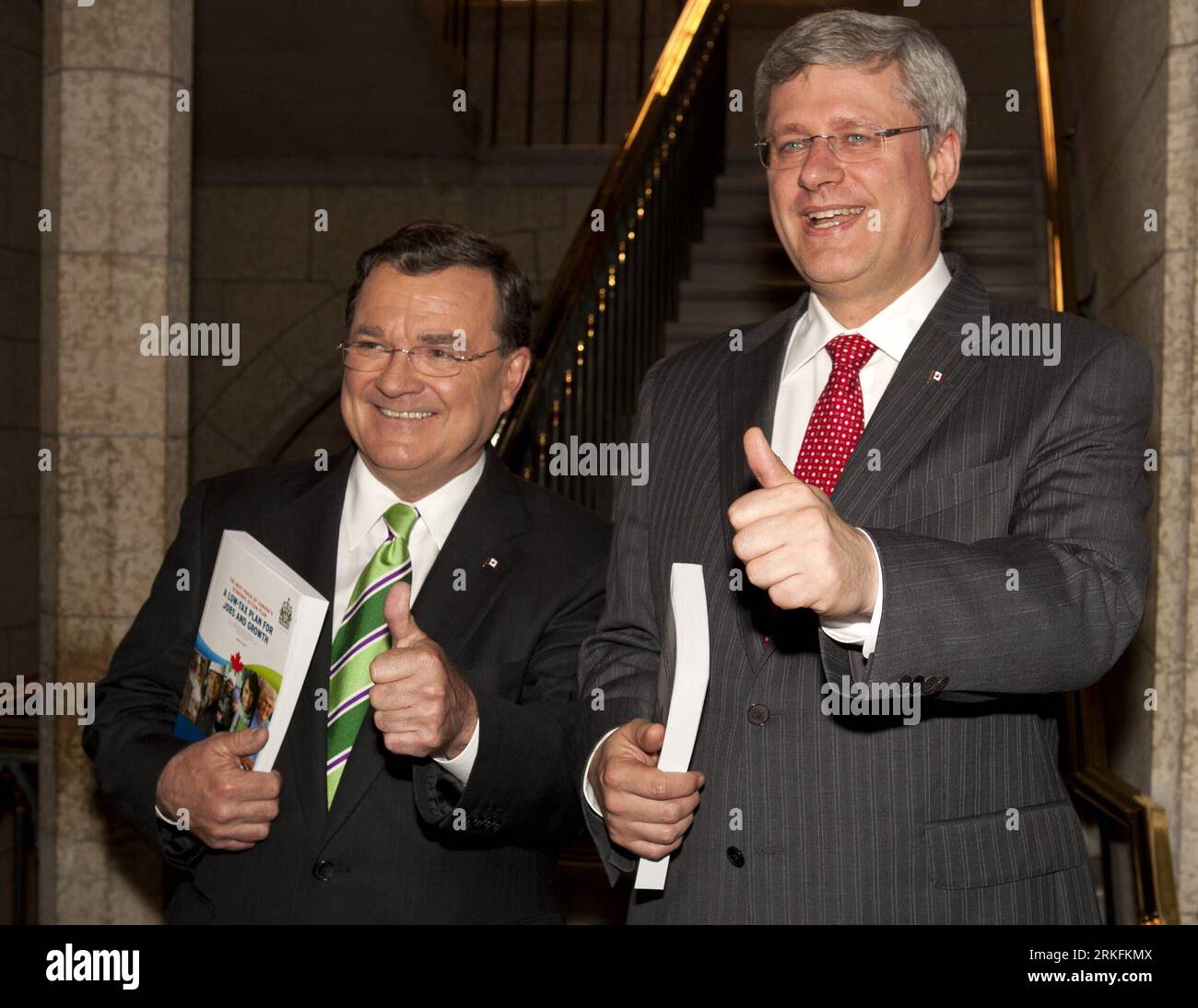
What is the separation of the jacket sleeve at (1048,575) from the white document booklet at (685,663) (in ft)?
0.60

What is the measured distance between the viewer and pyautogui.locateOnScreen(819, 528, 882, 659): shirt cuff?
1567 millimetres

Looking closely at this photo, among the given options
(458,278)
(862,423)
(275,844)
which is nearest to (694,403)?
(862,423)

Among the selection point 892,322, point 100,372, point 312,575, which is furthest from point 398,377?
point 100,372

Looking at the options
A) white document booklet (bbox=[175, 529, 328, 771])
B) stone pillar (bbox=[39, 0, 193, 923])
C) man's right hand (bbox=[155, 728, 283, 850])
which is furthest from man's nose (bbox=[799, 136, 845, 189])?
stone pillar (bbox=[39, 0, 193, 923])

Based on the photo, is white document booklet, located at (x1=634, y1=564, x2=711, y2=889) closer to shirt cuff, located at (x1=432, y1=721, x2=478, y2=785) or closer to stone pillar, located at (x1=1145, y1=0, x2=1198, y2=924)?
shirt cuff, located at (x1=432, y1=721, x2=478, y2=785)

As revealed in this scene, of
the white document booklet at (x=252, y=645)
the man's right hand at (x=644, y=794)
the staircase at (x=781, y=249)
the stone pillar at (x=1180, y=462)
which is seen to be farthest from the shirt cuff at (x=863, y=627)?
the staircase at (x=781, y=249)

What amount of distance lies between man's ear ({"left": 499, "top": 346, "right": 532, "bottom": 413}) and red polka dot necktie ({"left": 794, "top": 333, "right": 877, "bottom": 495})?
0.66 m

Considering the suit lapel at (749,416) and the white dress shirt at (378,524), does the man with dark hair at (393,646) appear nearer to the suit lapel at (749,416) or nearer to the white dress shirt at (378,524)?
the white dress shirt at (378,524)

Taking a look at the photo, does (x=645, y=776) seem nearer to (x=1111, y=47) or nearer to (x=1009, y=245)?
(x=1111, y=47)

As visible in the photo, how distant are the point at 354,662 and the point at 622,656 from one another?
476mm

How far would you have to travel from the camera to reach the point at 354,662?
7.46 feet

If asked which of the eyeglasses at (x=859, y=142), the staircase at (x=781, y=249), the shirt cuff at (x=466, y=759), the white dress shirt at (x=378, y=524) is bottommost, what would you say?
the shirt cuff at (x=466, y=759)

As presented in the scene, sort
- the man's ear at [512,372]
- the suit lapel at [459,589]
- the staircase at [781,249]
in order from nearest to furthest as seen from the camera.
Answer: the suit lapel at [459,589] → the man's ear at [512,372] → the staircase at [781,249]

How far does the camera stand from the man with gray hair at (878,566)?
5.42 ft
